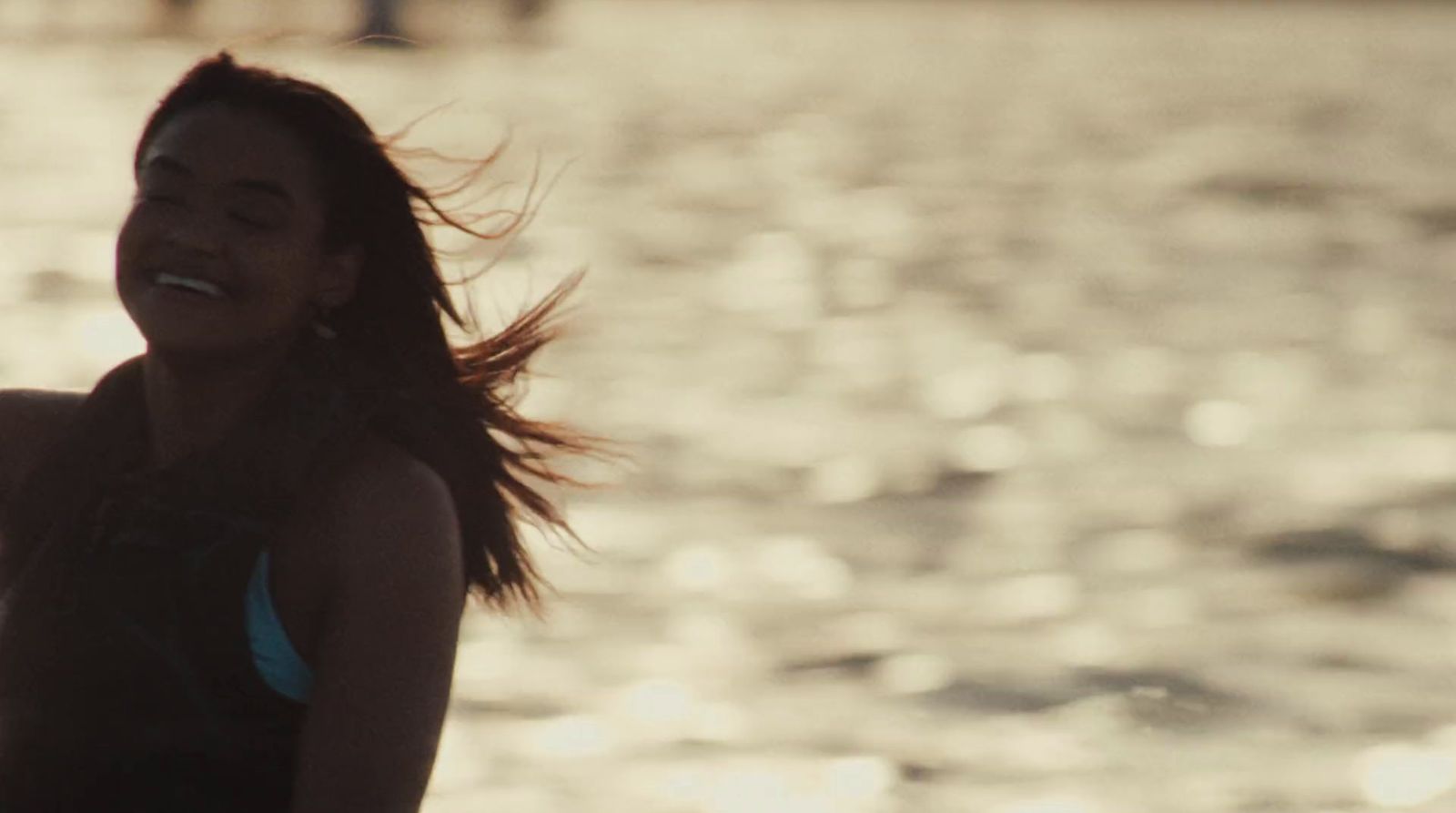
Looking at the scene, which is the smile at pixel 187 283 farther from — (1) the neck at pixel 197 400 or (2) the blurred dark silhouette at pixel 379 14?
(2) the blurred dark silhouette at pixel 379 14

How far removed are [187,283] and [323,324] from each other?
0.67ft

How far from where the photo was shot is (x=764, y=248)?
814 inches

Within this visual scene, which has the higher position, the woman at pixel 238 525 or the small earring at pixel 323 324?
the small earring at pixel 323 324

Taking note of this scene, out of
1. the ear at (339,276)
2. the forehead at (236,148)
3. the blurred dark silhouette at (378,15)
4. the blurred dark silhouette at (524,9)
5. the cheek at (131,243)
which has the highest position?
the blurred dark silhouette at (524,9)

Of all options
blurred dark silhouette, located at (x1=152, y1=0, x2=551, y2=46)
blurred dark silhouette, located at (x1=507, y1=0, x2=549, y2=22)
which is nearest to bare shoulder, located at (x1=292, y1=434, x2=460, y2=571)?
blurred dark silhouette, located at (x1=152, y1=0, x2=551, y2=46)

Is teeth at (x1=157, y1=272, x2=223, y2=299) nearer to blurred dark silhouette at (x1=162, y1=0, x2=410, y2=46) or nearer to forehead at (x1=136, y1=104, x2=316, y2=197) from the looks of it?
forehead at (x1=136, y1=104, x2=316, y2=197)

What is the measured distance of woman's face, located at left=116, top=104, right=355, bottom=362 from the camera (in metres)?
2.59

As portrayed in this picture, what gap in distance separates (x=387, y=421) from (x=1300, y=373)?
37.3 feet

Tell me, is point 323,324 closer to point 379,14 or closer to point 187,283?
point 187,283

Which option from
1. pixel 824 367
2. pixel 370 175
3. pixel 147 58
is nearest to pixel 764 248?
pixel 824 367

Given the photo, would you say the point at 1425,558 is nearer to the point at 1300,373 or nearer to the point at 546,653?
the point at 546,653

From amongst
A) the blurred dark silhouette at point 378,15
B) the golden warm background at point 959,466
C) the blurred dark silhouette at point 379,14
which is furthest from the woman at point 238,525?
the blurred dark silhouette at point 378,15

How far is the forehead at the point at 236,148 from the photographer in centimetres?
261

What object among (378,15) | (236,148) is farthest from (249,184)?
(378,15)
